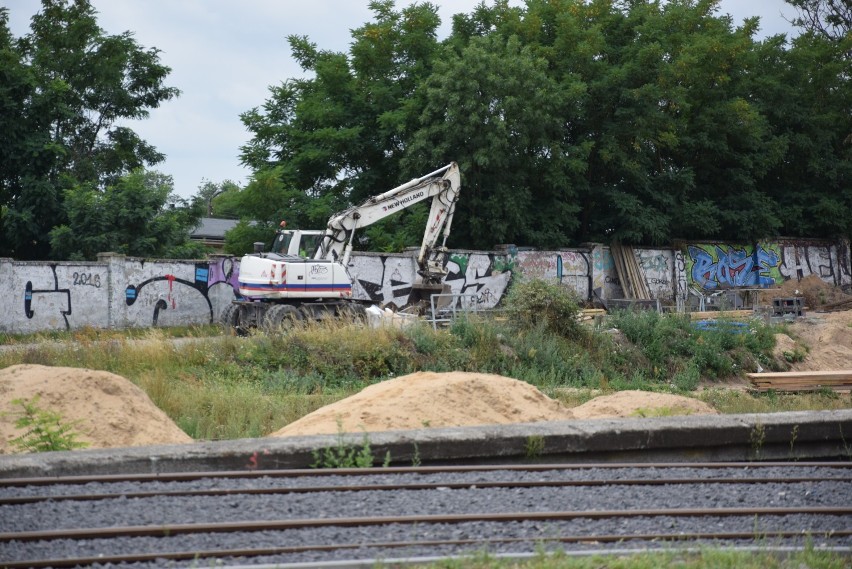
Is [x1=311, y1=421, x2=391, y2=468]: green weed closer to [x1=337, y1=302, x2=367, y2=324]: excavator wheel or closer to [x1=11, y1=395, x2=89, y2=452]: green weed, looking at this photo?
[x1=11, y1=395, x2=89, y2=452]: green weed

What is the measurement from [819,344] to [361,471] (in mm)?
18188

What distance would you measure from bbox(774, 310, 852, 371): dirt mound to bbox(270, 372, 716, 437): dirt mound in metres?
10.6

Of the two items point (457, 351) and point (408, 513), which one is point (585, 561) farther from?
point (457, 351)

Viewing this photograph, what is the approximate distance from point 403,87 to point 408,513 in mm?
28448

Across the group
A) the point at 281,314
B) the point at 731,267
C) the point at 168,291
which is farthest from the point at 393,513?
the point at 731,267

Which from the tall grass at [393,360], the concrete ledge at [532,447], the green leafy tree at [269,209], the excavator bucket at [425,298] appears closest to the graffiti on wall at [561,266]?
the green leafy tree at [269,209]

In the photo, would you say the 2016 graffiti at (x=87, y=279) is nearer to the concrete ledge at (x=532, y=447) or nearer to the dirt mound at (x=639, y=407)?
the dirt mound at (x=639, y=407)

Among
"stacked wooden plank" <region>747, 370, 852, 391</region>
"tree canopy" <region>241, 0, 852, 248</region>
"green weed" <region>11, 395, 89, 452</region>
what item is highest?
"tree canopy" <region>241, 0, 852, 248</region>

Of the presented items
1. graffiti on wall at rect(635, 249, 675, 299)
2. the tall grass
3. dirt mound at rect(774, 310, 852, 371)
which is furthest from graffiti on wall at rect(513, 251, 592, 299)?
the tall grass

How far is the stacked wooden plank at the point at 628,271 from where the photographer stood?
34625 mm

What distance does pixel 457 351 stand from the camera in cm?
1756

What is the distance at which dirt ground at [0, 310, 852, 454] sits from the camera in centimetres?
952

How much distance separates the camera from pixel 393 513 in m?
7.07

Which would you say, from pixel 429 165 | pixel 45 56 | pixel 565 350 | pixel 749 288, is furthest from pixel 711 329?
pixel 45 56
